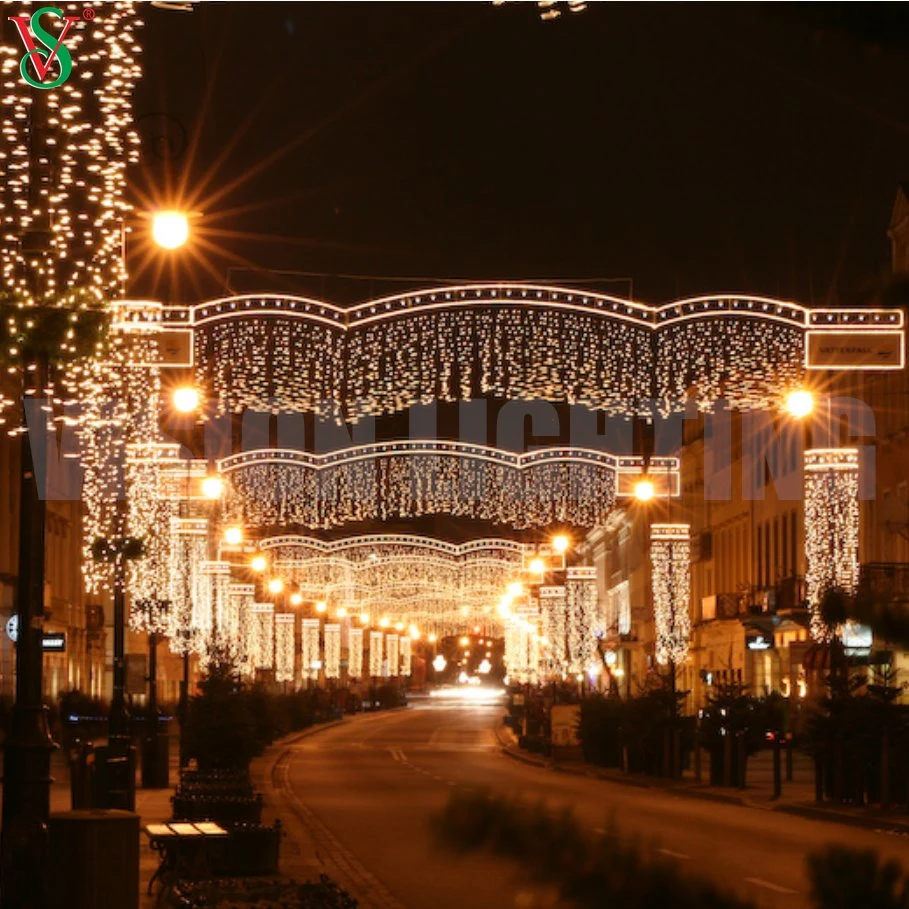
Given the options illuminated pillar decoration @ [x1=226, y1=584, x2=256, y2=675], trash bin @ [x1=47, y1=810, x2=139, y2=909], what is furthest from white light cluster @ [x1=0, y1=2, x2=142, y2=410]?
illuminated pillar decoration @ [x1=226, y1=584, x2=256, y2=675]

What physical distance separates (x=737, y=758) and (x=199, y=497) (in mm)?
12779

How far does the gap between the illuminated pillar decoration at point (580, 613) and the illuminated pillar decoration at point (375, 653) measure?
72515 mm

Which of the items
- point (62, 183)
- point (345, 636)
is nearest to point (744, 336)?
point (62, 183)

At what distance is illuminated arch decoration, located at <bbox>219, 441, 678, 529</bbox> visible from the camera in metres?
43.0

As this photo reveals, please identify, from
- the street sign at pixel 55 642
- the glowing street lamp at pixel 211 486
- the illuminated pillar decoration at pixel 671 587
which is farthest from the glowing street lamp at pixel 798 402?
the illuminated pillar decoration at pixel 671 587

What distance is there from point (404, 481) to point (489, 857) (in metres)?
44.2

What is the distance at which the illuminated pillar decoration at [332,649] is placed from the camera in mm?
100500

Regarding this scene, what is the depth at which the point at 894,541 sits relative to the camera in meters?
46.0

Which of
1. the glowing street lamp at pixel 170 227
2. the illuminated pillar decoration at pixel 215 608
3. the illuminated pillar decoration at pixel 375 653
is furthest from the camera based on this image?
the illuminated pillar decoration at pixel 375 653

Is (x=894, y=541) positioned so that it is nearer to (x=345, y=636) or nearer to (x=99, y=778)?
(x=99, y=778)

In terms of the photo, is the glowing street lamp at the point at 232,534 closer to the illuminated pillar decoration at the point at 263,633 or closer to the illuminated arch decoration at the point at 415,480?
the illuminated arch decoration at the point at 415,480

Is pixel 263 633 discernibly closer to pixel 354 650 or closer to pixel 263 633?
pixel 263 633

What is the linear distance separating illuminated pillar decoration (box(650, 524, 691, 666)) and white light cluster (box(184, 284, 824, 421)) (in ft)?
54.6

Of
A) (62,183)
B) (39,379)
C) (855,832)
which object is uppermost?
(62,183)
